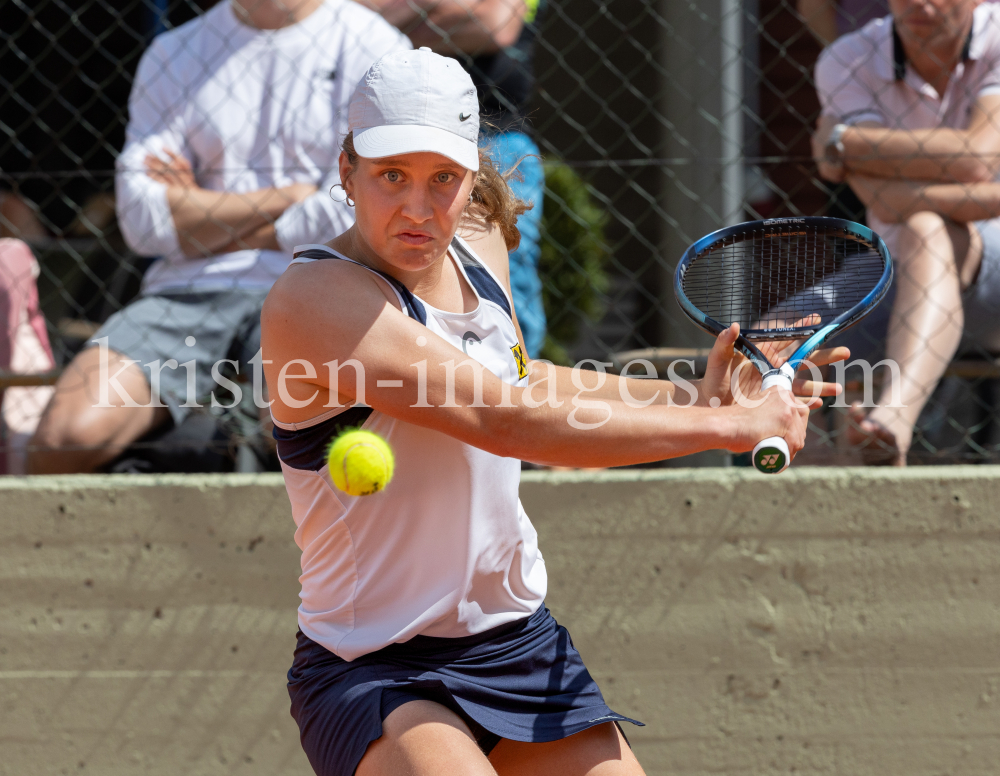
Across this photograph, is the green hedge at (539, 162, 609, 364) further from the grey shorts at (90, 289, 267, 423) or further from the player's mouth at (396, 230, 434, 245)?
the player's mouth at (396, 230, 434, 245)

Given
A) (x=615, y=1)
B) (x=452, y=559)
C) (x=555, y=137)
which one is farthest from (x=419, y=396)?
(x=555, y=137)

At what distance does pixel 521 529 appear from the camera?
192cm

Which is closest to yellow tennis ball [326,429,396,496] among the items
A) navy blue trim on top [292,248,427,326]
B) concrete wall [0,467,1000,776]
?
navy blue trim on top [292,248,427,326]

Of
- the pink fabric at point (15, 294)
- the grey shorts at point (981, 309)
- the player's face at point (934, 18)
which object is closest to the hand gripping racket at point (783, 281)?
the grey shorts at point (981, 309)

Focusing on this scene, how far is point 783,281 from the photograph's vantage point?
265 cm

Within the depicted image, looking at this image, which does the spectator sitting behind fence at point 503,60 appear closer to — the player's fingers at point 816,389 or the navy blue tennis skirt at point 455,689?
the player's fingers at point 816,389

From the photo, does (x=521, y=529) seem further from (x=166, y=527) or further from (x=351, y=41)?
(x=351, y=41)

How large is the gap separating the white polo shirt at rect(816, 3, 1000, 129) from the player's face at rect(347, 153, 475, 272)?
75.4 inches

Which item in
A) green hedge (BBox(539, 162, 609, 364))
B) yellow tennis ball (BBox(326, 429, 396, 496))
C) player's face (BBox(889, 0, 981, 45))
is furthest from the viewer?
green hedge (BBox(539, 162, 609, 364))

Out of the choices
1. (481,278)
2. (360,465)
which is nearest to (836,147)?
(481,278)

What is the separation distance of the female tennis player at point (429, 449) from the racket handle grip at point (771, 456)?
40 mm

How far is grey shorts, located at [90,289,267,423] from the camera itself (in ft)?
10.2

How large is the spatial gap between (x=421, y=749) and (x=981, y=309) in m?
2.25

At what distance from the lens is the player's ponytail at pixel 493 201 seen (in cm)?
204
